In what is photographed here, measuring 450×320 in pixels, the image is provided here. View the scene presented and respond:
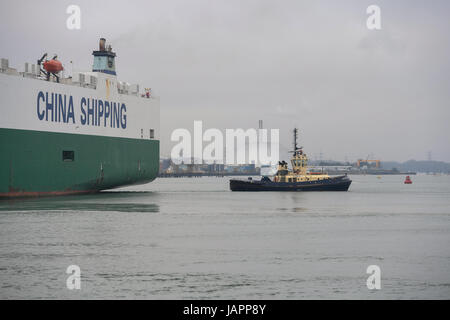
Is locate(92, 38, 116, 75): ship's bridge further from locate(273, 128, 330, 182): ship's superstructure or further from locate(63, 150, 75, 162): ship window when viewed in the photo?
locate(273, 128, 330, 182): ship's superstructure

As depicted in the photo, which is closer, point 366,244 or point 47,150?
point 366,244

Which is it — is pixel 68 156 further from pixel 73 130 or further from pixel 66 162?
pixel 73 130

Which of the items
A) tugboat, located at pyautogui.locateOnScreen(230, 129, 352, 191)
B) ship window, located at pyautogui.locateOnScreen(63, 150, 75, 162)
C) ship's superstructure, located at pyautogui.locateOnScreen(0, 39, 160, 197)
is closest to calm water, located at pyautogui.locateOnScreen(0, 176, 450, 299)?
ship's superstructure, located at pyautogui.locateOnScreen(0, 39, 160, 197)

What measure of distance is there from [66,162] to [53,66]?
6292mm

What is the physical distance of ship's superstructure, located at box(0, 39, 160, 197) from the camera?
39.3 m

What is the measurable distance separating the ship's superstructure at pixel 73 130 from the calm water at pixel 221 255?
9.33 metres

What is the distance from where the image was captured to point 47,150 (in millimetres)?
41812

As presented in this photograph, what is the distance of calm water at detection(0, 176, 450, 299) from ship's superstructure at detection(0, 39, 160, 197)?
9.33m

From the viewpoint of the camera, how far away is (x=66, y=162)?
43.8 metres

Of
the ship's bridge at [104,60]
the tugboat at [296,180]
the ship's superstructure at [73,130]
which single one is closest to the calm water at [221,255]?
the ship's superstructure at [73,130]
